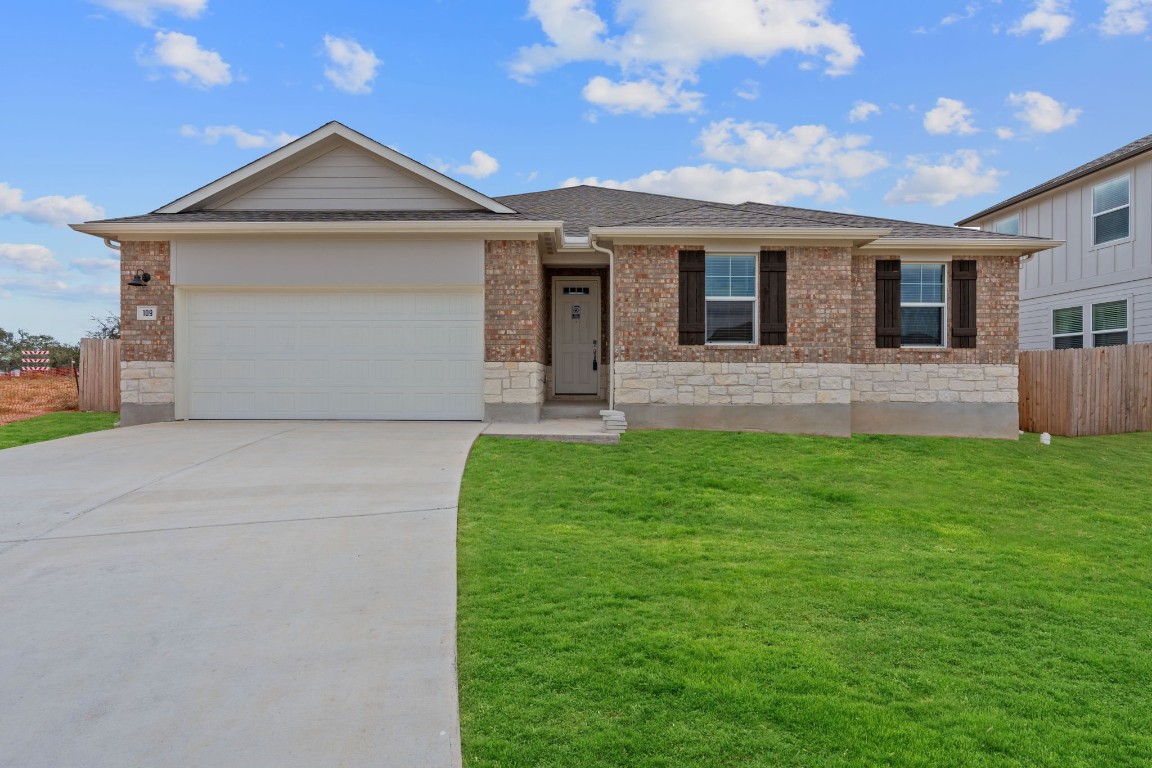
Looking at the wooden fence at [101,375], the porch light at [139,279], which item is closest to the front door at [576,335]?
the porch light at [139,279]

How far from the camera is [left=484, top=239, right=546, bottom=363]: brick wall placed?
464 inches

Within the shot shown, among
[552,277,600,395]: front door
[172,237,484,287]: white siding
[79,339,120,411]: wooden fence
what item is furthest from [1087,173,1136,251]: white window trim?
[79,339,120,411]: wooden fence

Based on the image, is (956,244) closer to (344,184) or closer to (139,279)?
(344,184)

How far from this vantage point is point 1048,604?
455 cm

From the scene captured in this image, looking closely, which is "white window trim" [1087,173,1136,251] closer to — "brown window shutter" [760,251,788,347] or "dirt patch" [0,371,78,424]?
"brown window shutter" [760,251,788,347]

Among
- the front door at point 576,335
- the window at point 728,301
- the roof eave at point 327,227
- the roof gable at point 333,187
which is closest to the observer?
the roof eave at point 327,227

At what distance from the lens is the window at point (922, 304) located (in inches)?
515

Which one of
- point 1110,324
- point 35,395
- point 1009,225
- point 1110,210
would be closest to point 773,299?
point 1110,324

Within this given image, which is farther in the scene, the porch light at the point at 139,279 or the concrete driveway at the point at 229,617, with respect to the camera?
the porch light at the point at 139,279

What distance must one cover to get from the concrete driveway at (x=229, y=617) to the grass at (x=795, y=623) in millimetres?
332

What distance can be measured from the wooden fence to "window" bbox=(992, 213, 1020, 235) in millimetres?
22109

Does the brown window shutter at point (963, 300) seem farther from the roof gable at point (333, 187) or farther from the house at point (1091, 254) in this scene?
the roof gable at point (333, 187)

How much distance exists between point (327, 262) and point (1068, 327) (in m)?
17.8

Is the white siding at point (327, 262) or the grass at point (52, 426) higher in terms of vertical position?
the white siding at point (327, 262)
